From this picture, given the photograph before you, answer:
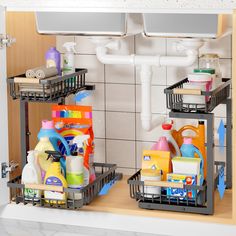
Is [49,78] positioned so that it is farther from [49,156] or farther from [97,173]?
[97,173]

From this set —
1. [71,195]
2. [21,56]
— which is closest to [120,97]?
[21,56]

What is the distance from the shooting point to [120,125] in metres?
3.24

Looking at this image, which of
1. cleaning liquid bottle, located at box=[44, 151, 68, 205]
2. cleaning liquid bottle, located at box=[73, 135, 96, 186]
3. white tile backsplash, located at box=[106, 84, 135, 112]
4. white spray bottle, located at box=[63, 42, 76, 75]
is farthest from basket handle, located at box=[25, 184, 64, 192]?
white tile backsplash, located at box=[106, 84, 135, 112]

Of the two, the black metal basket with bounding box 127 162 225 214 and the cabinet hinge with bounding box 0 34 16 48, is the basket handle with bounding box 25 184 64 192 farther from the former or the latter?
the cabinet hinge with bounding box 0 34 16 48

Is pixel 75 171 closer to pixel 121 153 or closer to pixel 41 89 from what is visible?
pixel 41 89

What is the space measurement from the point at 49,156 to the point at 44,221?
0.25 metres

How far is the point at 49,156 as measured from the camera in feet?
9.20

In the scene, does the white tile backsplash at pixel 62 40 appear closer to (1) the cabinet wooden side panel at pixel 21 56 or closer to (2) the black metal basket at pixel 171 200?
(1) the cabinet wooden side panel at pixel 21 56

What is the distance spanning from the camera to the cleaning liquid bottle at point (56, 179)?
2.73m

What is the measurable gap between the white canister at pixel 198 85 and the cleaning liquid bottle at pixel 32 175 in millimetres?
562

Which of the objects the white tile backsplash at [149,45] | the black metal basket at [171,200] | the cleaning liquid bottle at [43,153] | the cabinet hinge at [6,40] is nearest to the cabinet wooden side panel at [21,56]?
the cabinet hinge at [6,40]

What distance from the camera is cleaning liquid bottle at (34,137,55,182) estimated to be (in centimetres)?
279

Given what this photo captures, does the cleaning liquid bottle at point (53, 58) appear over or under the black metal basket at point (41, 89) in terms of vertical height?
over

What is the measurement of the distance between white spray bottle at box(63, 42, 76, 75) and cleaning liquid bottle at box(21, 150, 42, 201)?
0.41 meters
